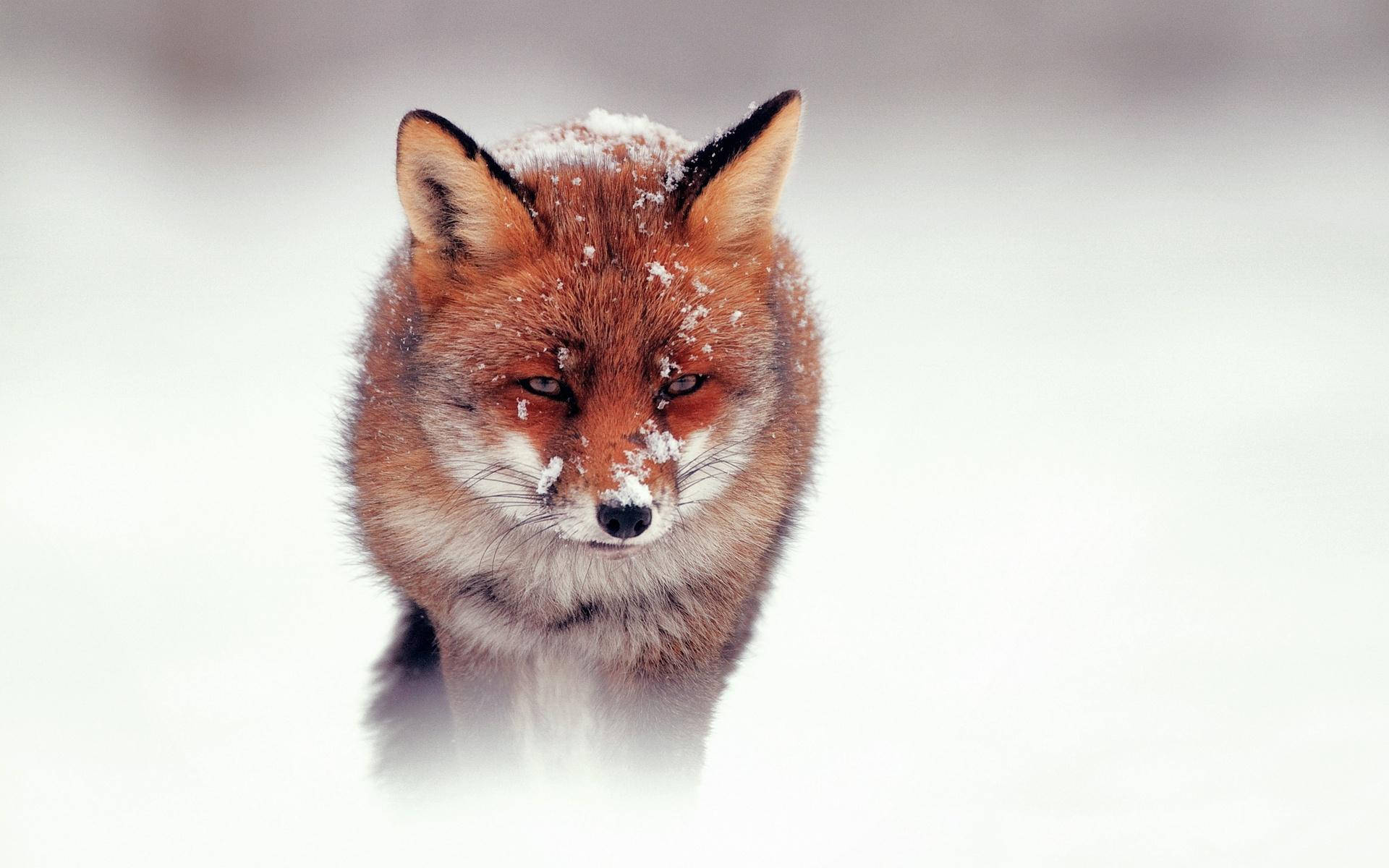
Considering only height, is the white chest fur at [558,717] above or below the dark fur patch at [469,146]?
Result: below

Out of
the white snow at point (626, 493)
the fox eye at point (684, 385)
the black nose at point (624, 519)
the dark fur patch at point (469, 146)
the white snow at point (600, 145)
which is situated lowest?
the black nose at point (624, 519)

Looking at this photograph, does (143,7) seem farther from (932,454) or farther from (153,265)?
(932,454)

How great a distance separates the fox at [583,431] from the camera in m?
2.02

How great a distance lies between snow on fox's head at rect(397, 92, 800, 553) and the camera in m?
1.99

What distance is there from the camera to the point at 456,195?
207 cm

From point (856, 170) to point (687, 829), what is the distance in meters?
7.37

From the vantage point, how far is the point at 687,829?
244 centimetres

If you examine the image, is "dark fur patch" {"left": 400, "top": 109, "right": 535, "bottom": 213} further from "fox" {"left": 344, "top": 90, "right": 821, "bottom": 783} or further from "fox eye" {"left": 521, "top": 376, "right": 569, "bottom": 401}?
"fox eye" {"left": 521, "top": 376, "right": 569, "bottom": 401}

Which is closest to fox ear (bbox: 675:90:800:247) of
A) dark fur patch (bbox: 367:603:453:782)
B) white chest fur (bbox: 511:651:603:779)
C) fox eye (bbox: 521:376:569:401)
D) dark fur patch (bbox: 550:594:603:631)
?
fox eye (bbox: 521:376:569:401)

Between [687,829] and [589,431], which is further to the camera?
[687,829]

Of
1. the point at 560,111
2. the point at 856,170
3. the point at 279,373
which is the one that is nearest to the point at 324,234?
the point at 560,111

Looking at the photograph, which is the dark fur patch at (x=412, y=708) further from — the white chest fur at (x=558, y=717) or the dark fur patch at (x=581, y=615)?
the dark fur patch at (x=581, y=615)

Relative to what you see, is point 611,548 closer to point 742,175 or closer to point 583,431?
point 583,431

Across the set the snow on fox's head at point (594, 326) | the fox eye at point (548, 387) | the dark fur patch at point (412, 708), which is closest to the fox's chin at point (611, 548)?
the snow on fox's head at point (594, 326)
